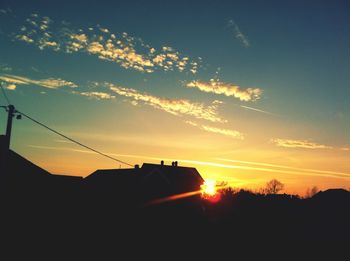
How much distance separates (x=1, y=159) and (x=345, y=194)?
153ft

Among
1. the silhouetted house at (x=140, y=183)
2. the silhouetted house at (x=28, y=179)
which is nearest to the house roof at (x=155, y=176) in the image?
the silhouetted house at (x=140, y=183)

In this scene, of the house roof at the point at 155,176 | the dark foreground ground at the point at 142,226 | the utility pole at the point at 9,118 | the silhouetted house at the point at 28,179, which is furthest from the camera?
the house roof at the point at 155,176

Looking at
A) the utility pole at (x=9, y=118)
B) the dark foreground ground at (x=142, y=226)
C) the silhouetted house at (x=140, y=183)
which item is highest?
the utility pole at (x=9, y=118)

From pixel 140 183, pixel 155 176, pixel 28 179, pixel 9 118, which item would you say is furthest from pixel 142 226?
pixel 9 118

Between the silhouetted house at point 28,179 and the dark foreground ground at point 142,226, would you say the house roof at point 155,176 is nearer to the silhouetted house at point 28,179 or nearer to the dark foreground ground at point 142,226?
the dark foreground ground at point 142,226

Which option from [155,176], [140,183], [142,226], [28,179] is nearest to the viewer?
[142,226]

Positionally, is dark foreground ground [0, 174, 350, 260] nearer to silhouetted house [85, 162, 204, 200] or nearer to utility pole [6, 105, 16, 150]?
silhouetted house [85, 162, 204, 200]

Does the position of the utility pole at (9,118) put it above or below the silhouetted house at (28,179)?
above

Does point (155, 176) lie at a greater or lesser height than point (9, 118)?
lesser

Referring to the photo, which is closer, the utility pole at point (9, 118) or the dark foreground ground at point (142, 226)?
the utility pole at point (9, 118)

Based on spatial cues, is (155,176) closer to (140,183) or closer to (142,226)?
(140,183)

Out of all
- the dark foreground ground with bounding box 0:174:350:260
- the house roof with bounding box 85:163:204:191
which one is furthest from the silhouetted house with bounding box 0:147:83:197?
the house roof with bounding box 85:163:204:191

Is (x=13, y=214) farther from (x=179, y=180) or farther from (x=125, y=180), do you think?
(x=179, y=180)

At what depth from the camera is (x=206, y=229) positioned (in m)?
29.7
